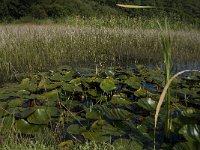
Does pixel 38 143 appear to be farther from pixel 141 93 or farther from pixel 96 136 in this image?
pixel 141 93

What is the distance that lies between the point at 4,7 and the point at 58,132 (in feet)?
80.7

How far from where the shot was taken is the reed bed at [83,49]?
6.40 metres

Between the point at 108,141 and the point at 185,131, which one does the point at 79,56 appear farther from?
the point at 185,131

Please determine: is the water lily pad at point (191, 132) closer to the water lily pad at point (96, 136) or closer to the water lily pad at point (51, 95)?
the water lily pad at point (96, 136)

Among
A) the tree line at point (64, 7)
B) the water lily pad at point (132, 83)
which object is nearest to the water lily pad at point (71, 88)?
the water lily pad at point (132, 83)

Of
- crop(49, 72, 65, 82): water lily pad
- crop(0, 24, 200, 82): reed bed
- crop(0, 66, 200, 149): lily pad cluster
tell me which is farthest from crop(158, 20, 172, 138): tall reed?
crop(0, 24, 200, 82): reed bed

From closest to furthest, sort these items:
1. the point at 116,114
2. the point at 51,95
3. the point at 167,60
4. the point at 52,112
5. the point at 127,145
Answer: the point at 167,60 < the point at 127,145 < the point at 116,114 < the point at 52,112 < the point at 51,95

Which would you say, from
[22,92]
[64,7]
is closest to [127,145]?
[22,92]

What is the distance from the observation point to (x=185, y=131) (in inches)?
98.8

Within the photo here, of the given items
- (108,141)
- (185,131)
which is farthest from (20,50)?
(185,131)

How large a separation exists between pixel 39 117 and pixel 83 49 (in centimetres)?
464

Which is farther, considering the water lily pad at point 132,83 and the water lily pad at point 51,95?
the water lily pad at point 132,83

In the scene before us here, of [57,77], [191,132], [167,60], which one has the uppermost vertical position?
[167,60]

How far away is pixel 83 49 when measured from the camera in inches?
303
